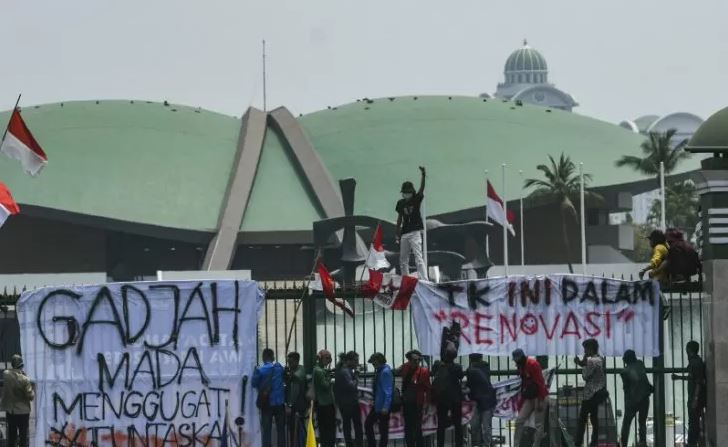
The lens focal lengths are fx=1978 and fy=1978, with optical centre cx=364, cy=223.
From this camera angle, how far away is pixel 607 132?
121m

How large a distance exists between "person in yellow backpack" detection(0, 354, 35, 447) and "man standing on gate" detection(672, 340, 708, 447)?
7.70 metres

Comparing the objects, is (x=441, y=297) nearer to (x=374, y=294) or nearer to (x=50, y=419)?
(x=374, y=294)

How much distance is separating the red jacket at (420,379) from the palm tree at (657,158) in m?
87.9

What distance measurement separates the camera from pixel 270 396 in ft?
76.6

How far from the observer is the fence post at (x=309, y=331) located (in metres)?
23.5

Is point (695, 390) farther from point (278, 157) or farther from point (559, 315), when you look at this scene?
point (278, 157)

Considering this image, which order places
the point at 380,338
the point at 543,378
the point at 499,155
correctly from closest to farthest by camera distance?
the point at 543,378 → the point at 380,338 → the point at 499,155

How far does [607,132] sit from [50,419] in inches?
3932

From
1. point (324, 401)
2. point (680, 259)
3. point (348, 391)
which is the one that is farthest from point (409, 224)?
point (680, 259)

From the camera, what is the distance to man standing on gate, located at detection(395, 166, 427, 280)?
84.0 ft

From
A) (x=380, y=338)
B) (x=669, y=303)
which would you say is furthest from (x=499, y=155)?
(x=669, y=303)

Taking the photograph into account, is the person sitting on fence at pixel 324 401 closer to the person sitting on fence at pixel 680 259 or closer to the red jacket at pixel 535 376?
the red jacket at pixel 535 376

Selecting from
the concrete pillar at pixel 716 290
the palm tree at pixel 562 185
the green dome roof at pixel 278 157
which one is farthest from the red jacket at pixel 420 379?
the green dome roof at pixel 278 157

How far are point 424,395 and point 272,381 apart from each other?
1.81m
